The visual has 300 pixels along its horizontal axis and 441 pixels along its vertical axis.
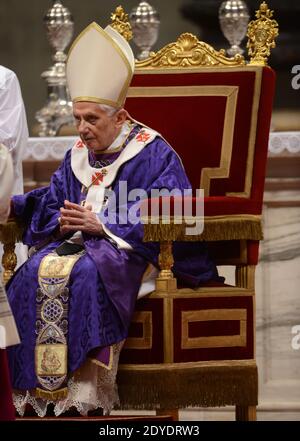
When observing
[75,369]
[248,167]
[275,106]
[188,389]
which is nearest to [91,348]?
[75,369]

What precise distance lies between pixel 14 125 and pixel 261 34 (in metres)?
1.87

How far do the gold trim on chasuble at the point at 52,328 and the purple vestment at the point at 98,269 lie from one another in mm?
23

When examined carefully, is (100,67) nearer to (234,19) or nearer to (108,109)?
(108,109)

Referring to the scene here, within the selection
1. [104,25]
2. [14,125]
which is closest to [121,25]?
[14,125]

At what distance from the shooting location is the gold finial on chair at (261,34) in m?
5.75

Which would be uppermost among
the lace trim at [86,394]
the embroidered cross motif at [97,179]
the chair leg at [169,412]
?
the embroidered cross motif at [97,179]

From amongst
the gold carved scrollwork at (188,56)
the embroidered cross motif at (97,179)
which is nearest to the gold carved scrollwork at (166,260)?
the embroidered cross motif at (97,179)

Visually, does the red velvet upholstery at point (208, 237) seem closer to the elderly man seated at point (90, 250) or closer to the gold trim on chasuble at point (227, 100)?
the gold trim on chasuble at point (227, 100)

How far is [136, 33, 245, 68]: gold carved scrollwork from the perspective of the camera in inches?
231

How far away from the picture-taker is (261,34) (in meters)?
5.77

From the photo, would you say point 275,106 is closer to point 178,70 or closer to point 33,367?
point 178,70

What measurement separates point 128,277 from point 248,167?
802 millimetres

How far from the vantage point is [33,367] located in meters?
5.17

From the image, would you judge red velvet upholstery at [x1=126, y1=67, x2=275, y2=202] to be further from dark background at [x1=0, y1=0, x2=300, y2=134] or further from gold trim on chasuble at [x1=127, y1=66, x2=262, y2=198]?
dark background at [x1=0, y1=0, x2=300, y2=134]
